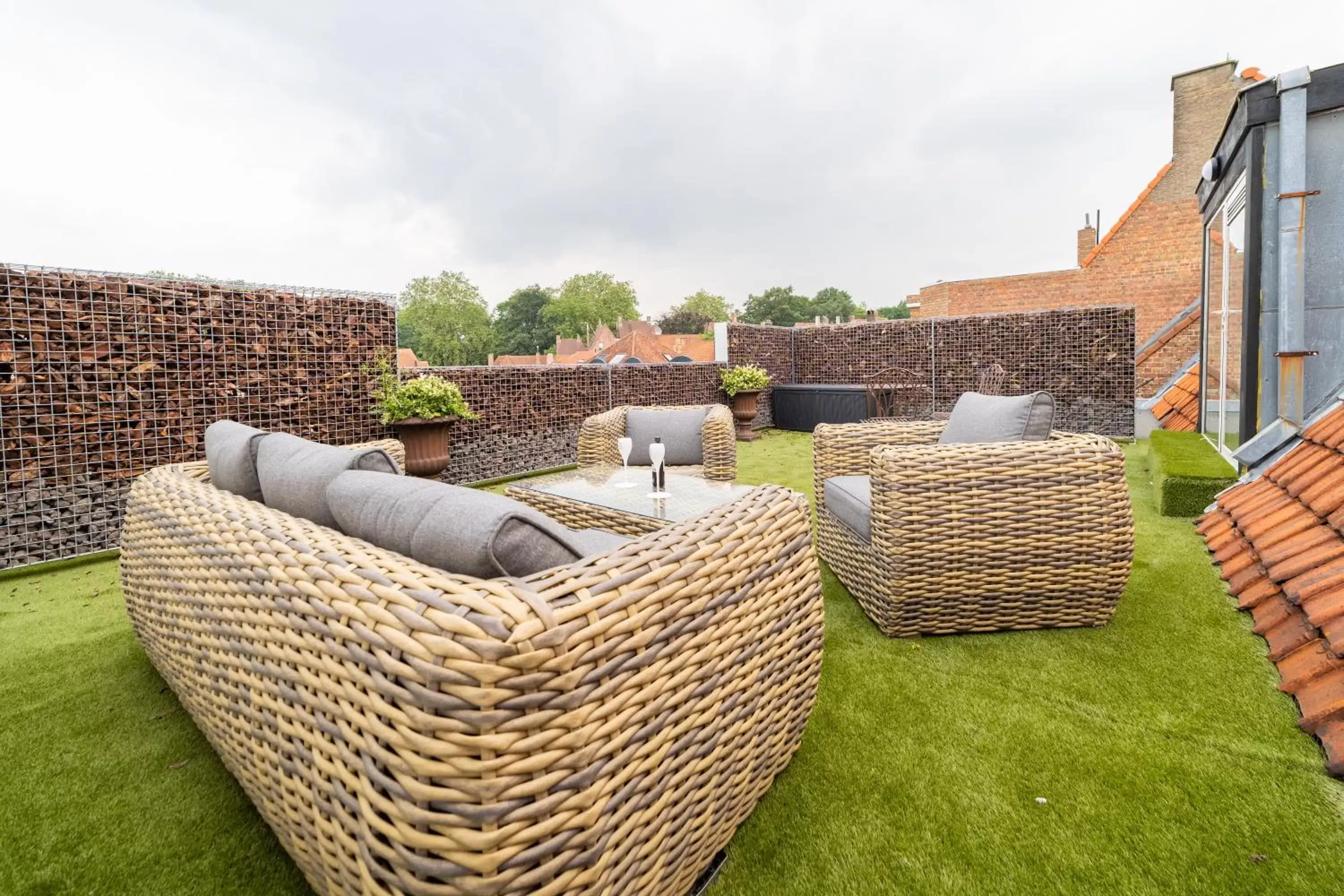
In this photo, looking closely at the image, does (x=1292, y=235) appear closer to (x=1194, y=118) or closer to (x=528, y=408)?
(x=528, y=408)

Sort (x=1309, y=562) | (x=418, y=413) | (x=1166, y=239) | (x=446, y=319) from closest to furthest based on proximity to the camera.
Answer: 1. (x=1309, y=562)
2. (x=418, y=413)
3. (x=1166, y=239)
4. (x=446, y=319)

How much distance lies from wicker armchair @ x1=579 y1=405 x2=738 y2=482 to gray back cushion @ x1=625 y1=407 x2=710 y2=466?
0.20 ft

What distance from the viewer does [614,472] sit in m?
3.95

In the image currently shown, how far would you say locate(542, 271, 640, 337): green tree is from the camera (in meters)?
54.8

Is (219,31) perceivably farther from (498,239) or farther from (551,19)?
(498,239)

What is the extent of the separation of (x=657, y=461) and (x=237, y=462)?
1.79 m

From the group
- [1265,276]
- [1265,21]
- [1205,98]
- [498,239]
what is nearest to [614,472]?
[1265,276]

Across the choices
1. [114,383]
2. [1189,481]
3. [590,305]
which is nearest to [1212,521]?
[1189,481]

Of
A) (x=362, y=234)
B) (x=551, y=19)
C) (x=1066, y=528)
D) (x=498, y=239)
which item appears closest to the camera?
(x=1066, y=528)

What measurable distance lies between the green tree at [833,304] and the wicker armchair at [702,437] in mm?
57635

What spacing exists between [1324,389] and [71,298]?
7.46m

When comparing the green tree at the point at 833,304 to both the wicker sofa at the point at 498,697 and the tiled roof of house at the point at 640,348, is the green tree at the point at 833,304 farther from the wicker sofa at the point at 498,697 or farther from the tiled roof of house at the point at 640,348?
the wicker sofa at the point at 498,697

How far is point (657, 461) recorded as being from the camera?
3078mm

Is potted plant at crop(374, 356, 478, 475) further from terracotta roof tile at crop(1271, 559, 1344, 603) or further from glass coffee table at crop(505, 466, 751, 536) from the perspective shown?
terracotta roof tile at crop(1271, 559, 1344, 603)
